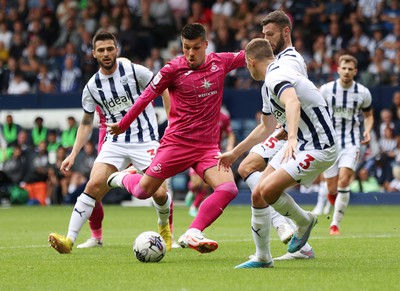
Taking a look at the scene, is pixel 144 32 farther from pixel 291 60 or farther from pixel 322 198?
pixel 291 60

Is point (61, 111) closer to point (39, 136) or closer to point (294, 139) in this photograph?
point (39, 136)

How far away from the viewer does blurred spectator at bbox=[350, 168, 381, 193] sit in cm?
2122

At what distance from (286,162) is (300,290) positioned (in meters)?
1.49

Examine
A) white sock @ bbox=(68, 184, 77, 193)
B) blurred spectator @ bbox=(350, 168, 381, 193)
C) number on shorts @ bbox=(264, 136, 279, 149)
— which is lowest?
white sock @ bbox=(68, 184, 77, 193)

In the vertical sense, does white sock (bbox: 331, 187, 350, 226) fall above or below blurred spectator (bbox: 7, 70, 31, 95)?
below

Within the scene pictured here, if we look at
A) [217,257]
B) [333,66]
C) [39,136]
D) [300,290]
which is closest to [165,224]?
[217,257]

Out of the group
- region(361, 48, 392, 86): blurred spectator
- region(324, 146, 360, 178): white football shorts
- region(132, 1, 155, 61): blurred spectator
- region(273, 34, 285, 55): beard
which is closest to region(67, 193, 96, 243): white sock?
region(273, 34, 285, 55): beard

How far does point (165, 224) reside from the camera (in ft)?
36.5

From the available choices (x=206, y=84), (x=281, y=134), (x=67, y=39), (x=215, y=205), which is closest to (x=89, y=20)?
(x=67, y=39)

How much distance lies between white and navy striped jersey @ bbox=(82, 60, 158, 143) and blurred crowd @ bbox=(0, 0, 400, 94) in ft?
35.6

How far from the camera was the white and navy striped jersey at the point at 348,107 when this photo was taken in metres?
14.6

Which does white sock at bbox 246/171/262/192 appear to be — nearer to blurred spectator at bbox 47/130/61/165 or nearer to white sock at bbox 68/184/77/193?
white sock at bbox 68/184/77/193

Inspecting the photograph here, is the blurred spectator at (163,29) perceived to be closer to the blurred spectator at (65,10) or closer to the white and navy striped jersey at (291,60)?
the blurred spectator at (65,10)

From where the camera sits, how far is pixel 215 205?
9391 millimetres
